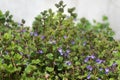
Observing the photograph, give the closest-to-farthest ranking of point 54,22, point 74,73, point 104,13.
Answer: point 74,73, point 54,22, point 104,13

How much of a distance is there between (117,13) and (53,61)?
4.77ft

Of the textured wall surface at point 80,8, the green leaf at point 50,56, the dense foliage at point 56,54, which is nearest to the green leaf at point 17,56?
the dense foliage at point 56,54

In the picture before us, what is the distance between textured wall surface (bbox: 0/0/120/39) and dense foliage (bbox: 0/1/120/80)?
28.2 inches

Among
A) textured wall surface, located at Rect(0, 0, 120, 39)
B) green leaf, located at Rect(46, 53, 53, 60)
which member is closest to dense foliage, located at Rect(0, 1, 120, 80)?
green leaf, located at Rect(46, 53, 53, 60)

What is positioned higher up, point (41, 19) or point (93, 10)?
point (93, 10)

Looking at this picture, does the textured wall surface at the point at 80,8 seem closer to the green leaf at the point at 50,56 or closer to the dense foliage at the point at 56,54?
the dense foliage at the point at 56,54

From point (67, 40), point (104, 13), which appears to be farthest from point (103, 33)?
point (67, 40)

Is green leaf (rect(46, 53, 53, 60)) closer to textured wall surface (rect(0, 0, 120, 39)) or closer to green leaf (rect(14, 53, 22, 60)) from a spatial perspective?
green leaf (rect(14, 53, 22, 60))

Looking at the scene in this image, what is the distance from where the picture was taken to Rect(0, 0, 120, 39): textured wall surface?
4840 mm

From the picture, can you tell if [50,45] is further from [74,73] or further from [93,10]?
[93,10]

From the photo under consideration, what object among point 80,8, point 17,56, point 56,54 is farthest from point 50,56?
point 80,8

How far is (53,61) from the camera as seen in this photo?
143 inches

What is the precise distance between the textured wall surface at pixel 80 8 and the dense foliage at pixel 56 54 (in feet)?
2.35

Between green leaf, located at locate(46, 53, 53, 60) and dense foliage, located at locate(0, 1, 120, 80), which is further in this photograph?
green leaf, located at locate(46, 53, 53, 60)
